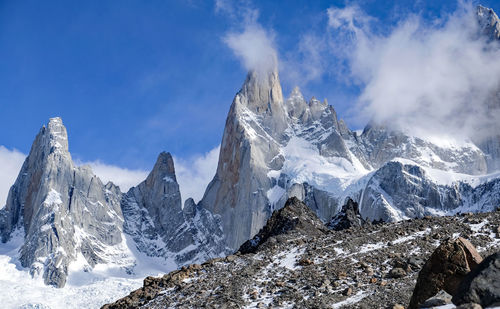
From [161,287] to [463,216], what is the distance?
783 inches

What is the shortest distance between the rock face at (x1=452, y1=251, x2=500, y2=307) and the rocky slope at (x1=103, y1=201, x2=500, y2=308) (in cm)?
677

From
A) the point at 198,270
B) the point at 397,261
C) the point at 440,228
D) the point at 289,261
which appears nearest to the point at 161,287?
the point at 198,270

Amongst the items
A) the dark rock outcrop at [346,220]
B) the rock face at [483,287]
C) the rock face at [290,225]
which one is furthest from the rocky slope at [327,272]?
the dark rock outcrop at [346,220]

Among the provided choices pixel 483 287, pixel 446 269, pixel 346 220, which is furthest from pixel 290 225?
pixel 483 287

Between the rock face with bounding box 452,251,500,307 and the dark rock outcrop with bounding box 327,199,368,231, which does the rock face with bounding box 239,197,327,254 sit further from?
the rock face with bounding box 452,251,500,307

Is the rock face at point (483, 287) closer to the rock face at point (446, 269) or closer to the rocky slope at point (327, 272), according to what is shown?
the rock face at point (446, 269)

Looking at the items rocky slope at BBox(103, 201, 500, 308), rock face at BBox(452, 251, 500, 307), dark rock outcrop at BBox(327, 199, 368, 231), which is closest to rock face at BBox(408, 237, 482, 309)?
rock face at BBox(452, 251, 500, 307)

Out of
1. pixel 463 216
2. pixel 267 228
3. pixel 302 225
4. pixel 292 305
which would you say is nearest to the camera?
pixel 292 305

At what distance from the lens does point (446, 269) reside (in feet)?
63.3

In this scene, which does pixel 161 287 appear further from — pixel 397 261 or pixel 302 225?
pixel 302 225

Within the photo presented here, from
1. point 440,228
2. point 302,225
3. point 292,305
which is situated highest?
point 302,225

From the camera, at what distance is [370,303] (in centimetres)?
2286

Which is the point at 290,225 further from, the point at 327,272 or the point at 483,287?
the point at 483,287

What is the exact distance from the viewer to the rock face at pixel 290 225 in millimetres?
47812
